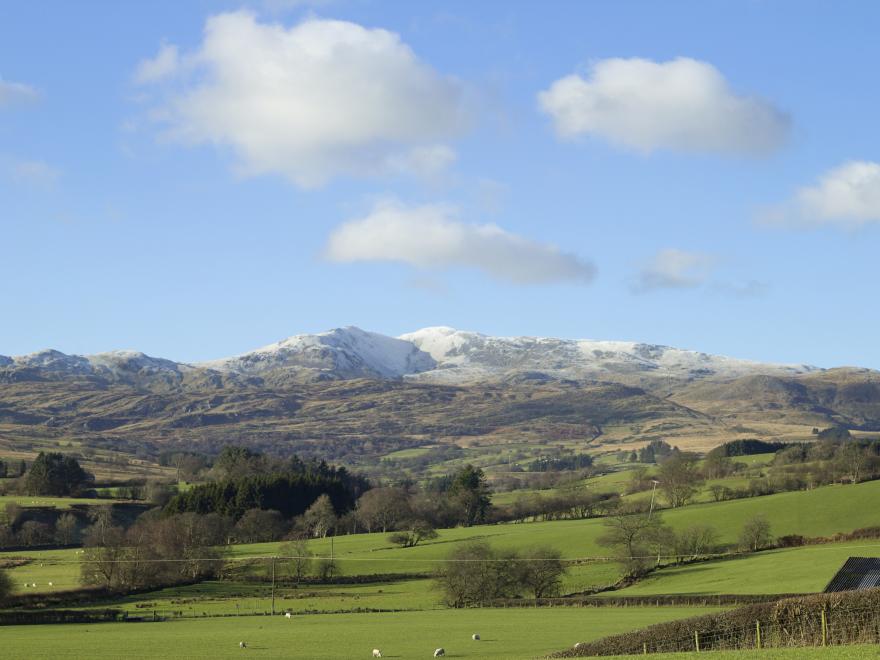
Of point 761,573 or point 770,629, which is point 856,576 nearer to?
point 770,629

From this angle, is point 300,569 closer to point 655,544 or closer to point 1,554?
point 655,544

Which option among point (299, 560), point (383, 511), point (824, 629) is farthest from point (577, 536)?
point (824, 629)

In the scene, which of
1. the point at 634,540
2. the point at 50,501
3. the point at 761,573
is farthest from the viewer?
the point at 50,501

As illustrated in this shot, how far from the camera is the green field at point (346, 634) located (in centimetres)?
5181

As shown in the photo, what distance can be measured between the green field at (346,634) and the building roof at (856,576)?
983 cm

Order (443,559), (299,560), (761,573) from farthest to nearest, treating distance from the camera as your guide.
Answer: (443,559)
(299,560)
(761,573)

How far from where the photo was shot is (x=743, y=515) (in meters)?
→ 129

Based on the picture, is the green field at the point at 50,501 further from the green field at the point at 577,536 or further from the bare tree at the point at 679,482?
the bare tree at the point at 679,482

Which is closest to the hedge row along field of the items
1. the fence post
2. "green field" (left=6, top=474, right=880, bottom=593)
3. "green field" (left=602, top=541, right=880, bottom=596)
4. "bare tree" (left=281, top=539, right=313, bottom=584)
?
the fence post

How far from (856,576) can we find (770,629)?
2465 cm

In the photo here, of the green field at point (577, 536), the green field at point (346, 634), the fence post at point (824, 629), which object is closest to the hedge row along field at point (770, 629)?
the fence post at point (824, 629)

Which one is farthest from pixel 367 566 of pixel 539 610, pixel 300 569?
pixel 539 610

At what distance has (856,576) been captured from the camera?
200 feet

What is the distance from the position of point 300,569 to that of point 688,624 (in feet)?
255
